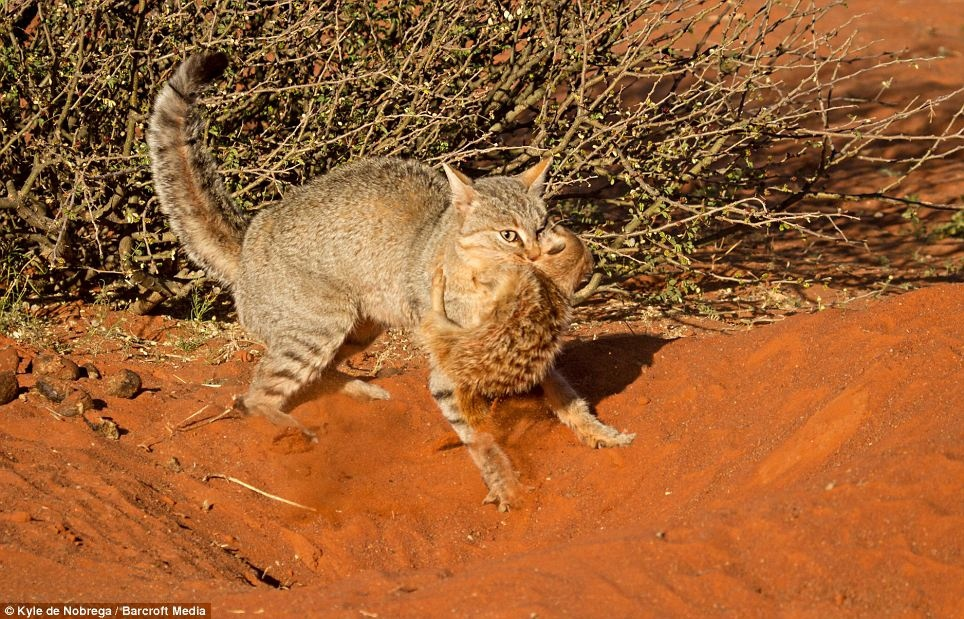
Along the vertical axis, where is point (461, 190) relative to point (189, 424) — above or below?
above

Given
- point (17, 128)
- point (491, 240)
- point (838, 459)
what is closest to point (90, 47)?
point (17, 128)

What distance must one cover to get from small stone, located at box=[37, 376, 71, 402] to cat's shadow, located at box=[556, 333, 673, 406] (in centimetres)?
313

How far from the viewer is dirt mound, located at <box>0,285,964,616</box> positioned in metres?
4.14

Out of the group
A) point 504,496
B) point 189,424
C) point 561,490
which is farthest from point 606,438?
point 189,424

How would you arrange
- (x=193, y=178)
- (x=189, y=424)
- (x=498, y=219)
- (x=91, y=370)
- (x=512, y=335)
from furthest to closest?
(x=91, y=370) → (x=193, y=178) → (x=189, y=424) → (x=498, y=219) → (x=512, y=335)

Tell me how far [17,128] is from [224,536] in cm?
360

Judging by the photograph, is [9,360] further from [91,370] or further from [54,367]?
[91,370]

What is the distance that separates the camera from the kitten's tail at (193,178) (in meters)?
6.33

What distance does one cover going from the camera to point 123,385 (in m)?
6.74

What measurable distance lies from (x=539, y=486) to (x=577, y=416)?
492 mm

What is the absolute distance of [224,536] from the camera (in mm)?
5605

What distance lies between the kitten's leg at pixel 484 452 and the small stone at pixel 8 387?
2542mm

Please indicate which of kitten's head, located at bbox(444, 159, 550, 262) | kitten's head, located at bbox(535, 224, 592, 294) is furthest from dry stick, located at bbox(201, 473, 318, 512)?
kitten's head, located at bbox(535, 224, 592, 294)

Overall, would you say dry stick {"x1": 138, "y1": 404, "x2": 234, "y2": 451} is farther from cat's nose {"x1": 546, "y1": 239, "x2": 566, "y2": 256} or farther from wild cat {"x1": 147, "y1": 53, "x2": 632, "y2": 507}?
cat's nose {"x1": 546, "y1": 239, "x2": 566, "y2": 256}
